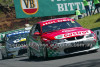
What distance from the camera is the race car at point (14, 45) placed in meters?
14.8

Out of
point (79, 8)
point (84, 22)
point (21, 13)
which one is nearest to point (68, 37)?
point (84, 22)

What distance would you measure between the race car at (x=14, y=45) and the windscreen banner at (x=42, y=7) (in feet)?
40.9

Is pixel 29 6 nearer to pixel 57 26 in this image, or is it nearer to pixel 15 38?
pixel 15 38

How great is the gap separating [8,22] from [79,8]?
23362 millimetres

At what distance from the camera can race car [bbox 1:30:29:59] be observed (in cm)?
1483

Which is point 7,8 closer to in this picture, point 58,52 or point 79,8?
point 79,8

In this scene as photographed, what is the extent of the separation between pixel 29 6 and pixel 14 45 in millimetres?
14614

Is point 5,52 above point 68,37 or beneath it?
beneath

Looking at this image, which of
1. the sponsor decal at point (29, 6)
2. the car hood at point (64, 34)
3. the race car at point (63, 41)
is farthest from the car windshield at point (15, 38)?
the sponsor decal at point (29, 6)

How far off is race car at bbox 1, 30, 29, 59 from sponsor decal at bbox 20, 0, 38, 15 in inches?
511

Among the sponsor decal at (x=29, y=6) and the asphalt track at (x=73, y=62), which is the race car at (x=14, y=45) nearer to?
the asphalt track at (x=73, y=62)

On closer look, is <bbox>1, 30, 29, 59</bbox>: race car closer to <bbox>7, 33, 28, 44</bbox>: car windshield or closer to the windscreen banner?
<bbox>7, 33, 28, 44</bbox>: car windshield

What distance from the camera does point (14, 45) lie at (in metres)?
15.0

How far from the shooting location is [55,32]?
10.2 m
